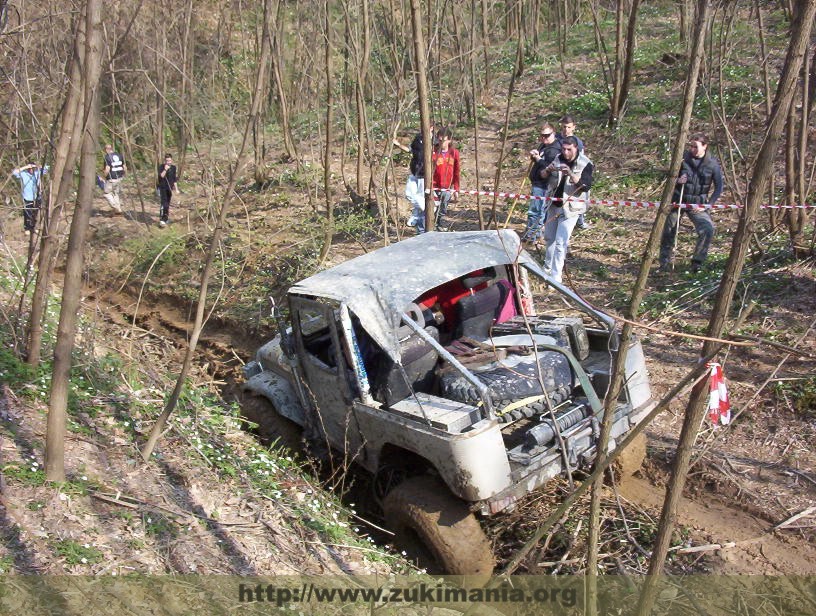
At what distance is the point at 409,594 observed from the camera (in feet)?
14.5

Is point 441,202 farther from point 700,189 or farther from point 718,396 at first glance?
point 718,396

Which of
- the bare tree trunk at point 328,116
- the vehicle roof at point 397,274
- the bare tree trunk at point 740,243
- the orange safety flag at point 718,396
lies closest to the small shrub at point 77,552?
the vehicle roof at point 397,274

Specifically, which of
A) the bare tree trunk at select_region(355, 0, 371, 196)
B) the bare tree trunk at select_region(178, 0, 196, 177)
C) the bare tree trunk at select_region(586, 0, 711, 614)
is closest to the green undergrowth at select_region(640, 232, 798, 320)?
the bare tree trunk at select_region(355, 0, 371, 196)

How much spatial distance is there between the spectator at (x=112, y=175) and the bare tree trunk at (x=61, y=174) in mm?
9902

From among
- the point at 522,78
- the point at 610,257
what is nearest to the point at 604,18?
the point at 522,78

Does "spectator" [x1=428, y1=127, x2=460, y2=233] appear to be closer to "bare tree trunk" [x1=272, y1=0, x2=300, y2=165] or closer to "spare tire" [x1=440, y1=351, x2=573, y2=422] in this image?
"bare tree trunk" [x1=272, y1=0, x2=300, y2=165]

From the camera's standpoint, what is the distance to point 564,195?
9.42 meters

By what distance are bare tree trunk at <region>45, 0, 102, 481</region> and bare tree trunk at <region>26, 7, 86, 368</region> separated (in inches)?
18.9

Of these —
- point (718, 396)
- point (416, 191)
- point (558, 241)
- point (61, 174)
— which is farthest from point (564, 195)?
point (718, 396)

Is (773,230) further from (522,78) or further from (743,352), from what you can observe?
(522,78)

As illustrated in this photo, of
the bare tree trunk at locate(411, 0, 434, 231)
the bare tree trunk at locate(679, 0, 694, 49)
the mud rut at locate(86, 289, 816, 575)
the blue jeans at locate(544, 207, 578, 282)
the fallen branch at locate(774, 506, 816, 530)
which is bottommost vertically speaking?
the mud rut at locate(86, 289, 816, 575)

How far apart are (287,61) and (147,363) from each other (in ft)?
44.6

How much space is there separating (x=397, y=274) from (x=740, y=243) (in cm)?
341

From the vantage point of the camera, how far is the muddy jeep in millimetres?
4699
